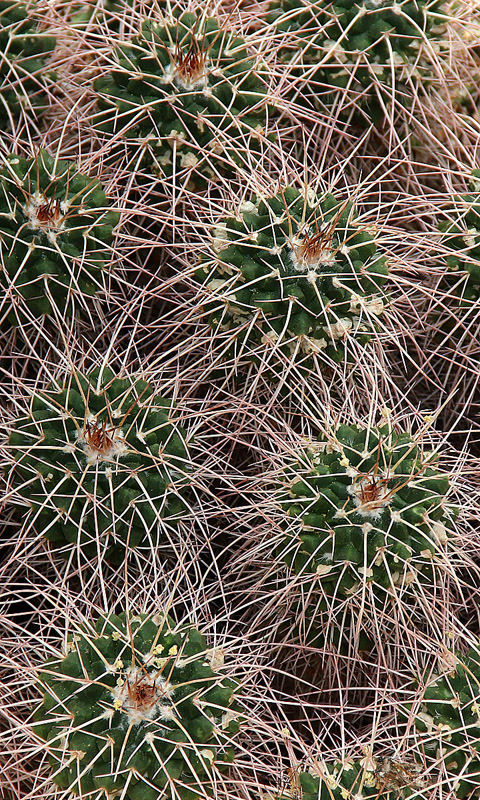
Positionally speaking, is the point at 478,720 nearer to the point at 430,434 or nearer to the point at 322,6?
the point at 430,434

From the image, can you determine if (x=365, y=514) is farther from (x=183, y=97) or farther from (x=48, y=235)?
(x=183, y=97)

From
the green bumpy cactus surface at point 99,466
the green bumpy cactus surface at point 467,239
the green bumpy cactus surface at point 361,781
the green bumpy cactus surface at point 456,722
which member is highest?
the green bumpy cactus surface at point 467,239

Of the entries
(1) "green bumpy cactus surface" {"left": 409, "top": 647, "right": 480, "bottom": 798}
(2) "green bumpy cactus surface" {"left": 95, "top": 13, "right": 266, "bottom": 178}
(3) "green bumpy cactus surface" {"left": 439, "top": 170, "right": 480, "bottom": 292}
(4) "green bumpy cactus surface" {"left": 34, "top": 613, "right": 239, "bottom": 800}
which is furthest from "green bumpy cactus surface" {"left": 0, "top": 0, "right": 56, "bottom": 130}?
(1) "green bumpy cactus surface" {"left": 409, "top": 647, "right": 480, "bottom": 798}

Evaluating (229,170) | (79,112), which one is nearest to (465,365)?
(229,170)

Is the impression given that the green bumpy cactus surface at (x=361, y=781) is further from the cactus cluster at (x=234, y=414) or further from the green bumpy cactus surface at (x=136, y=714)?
the green bumpy cactus surface at (x=136, y=714)

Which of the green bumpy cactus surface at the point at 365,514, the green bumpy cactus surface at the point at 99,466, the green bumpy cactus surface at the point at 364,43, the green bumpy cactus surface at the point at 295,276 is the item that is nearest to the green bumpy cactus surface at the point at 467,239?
the green bumpy cactus surface at the point at 295,276

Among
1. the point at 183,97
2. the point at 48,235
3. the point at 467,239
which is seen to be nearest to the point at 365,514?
the point at 467,239

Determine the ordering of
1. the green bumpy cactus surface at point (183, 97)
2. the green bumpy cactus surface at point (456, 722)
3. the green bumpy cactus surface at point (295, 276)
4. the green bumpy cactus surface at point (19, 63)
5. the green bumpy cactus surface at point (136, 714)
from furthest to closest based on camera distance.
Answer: the green bumpy cactus surface at point (19, 63) → the green bumpy cactus surface at point (183, 97) → the green bumpy cactus surface at point (295, 276) → the green bumpy cactus surface at point (456, 722) → the green bumpy cactus surface at point (136, 714)
